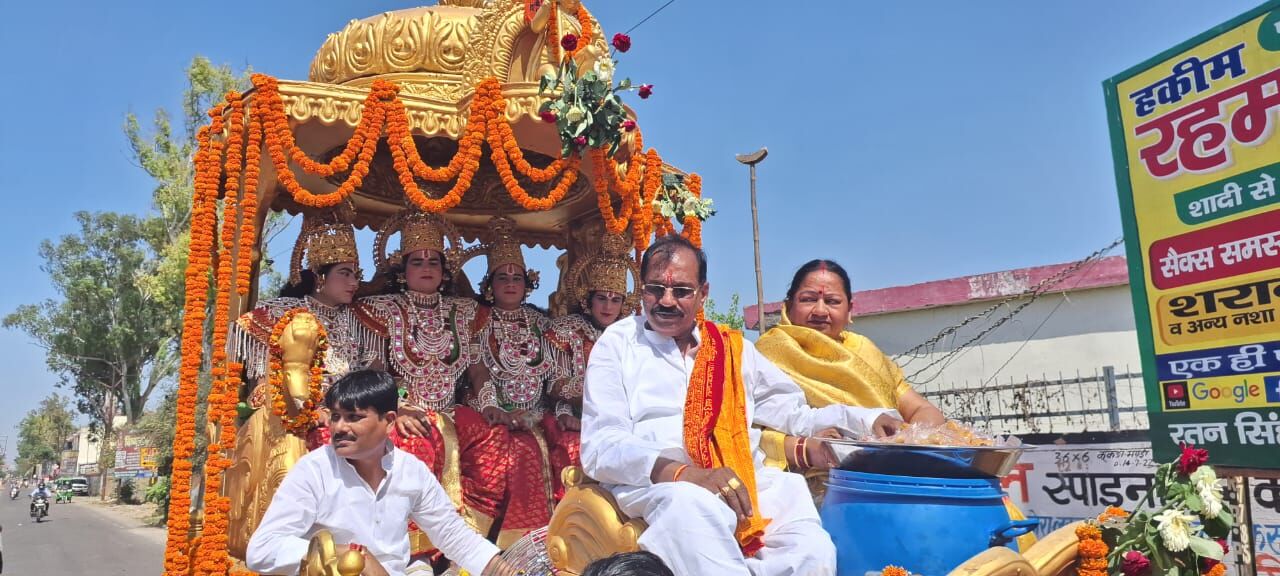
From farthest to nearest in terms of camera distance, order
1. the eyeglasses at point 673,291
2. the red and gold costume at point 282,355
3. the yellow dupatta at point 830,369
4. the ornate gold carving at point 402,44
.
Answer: the ornate gold carving at point 402,44, the red and gold costume at point 282,355, the yellow dupatta at point 830,369, the eyeglasses at point 673,291

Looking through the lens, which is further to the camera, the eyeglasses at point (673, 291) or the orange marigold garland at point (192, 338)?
the orange marigold garland at point (192, 338)

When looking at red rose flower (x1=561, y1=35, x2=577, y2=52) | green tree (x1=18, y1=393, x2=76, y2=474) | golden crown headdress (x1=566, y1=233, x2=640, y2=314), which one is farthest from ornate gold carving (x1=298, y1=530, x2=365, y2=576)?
green tree (x1=18, y1=393, x2=76, y2=474)

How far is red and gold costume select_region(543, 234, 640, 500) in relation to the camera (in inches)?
210

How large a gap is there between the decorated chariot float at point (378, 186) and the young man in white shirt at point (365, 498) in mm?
322

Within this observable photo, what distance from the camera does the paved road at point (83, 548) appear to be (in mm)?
11812

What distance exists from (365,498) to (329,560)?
56 cm

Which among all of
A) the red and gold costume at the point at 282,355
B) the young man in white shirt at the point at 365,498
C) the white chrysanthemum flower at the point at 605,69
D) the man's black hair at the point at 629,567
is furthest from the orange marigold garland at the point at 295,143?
the man's black hair at the point at 629,567

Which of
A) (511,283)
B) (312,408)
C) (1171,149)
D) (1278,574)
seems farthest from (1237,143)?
(312,408)

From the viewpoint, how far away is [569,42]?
4785 mm

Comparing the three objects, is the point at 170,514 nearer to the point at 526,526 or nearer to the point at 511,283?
the point at 526,526

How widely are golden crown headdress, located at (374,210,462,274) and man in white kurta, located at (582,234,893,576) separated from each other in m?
2.49

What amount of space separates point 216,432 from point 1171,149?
511 centimetres

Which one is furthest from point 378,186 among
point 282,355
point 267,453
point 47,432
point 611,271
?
point 47,432

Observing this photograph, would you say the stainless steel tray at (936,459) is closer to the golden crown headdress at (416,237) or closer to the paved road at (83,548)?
the golden crown headdress at (416,237)
